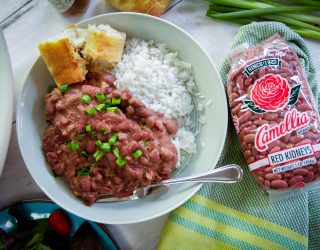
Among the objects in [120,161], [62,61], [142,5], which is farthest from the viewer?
[142,5]

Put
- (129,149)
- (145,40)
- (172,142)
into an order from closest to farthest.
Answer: (129,149) < (172,142) < (145,40)

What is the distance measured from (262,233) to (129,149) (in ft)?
2.64

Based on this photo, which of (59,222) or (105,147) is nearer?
(105,147)

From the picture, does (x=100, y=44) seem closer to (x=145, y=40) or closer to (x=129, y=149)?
(x=145, y=40)

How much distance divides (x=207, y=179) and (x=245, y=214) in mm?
318

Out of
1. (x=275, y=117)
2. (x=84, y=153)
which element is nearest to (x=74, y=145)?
(x=84, y=153)

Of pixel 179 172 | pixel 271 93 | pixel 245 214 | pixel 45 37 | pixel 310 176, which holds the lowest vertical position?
pixel 245 214

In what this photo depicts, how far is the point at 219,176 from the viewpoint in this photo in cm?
198

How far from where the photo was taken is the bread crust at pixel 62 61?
6.31 feet

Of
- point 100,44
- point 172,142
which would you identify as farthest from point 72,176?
point 100,44

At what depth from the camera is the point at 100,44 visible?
1975 millimetres

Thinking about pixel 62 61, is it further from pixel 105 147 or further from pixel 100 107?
pixel 105 147

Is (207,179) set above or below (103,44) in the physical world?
below

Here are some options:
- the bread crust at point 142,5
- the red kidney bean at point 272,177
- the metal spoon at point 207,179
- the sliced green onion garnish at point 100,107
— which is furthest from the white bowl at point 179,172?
the sliced green onion garnish at point 100,107
